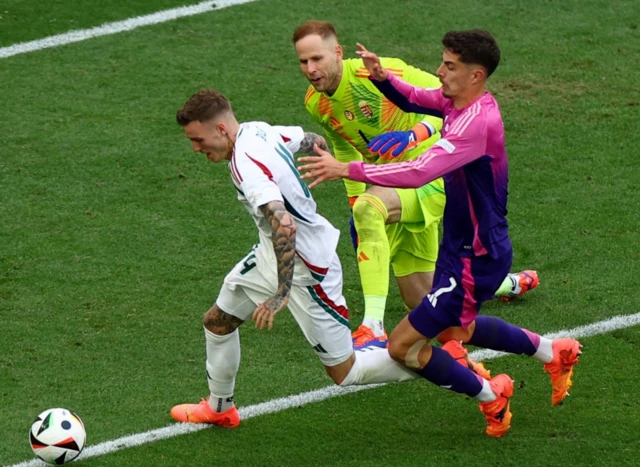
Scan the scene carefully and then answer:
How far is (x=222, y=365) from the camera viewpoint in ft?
20.6

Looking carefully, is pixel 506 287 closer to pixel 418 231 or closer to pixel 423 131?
pixel 418 231

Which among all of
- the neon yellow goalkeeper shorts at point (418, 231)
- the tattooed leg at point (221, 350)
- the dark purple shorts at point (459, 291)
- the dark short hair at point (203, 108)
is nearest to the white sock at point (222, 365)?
the tattooed leg at point (221, 350)

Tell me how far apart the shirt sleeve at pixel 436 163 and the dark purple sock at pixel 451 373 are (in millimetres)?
1046

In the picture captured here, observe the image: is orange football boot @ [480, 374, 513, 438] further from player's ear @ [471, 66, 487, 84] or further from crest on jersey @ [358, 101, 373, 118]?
crest on jersey @ [358, 101, 373, 118]

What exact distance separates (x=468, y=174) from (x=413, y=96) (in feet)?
2.68

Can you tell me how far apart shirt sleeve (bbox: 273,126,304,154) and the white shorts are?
0.60m

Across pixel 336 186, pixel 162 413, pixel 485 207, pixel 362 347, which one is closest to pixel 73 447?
pixel 162 413

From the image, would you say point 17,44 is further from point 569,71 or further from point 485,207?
point 485,207

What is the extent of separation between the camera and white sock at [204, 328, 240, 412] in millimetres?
6285

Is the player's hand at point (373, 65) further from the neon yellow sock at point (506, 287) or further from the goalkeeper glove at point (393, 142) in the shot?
the neon yellow sock at point (506, 287)

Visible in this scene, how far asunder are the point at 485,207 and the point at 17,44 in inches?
285

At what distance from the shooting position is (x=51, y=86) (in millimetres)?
11008

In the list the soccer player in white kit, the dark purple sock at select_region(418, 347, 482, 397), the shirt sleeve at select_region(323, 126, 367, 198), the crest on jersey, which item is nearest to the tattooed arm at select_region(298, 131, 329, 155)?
the soccer player in white kit

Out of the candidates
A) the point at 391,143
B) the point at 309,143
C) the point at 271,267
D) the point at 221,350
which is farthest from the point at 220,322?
the point at 391,143
